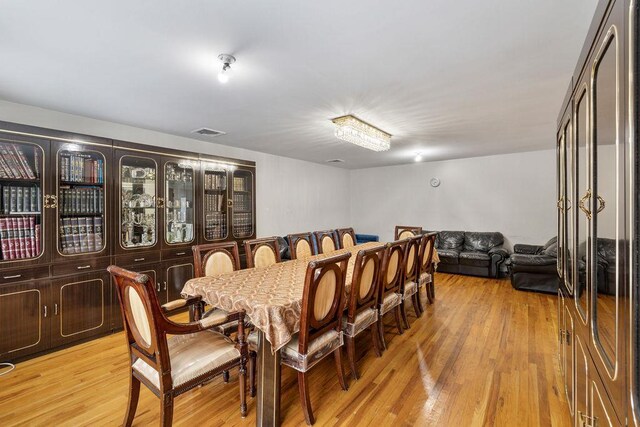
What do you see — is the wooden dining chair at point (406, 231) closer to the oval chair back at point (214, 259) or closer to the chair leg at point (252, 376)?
the oval chair back at point (214, 259)

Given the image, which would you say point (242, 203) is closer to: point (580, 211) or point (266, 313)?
point (266, 313)

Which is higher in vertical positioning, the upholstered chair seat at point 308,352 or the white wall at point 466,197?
the white wall at point 466,197

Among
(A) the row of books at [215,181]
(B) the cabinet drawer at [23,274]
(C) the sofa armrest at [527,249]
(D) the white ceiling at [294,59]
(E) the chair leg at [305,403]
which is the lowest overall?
(E) the chair leg at [305,403]

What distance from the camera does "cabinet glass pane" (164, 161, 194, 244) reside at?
143 inches

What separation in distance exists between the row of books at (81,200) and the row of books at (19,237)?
0.27m

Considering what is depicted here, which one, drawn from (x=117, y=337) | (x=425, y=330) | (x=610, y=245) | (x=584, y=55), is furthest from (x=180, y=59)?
(x=425, y=330)

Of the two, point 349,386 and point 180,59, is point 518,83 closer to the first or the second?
point 180,59

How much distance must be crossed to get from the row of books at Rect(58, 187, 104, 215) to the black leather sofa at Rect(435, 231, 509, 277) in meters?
5.50

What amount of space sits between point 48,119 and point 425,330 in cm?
451

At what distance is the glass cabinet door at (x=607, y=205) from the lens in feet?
2.81

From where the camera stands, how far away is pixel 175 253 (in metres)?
3.62

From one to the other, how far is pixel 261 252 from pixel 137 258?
1.46m

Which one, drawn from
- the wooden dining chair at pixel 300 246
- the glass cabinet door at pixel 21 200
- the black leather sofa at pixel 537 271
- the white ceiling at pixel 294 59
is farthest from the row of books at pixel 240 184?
the black leather sofa at pixel 537 271

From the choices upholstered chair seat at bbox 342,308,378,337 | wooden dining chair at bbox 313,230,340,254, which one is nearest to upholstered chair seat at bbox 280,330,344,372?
upholstered chair seat at bbox 342,308,378,337
